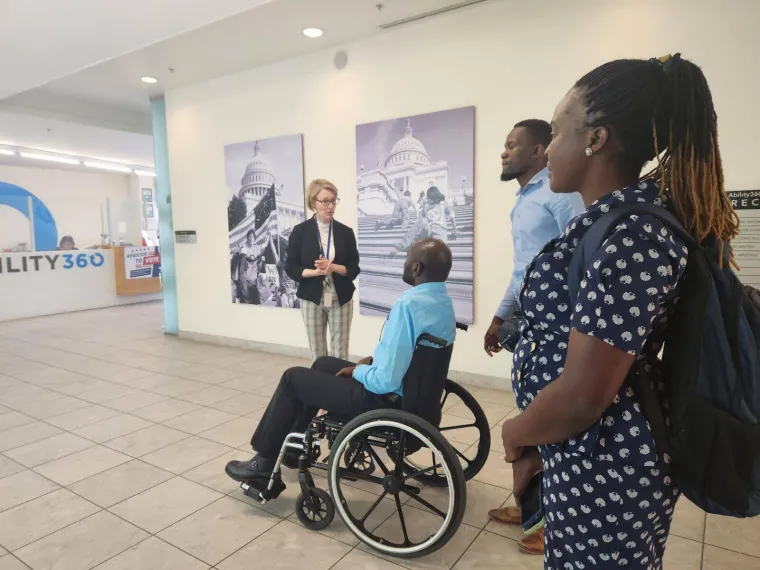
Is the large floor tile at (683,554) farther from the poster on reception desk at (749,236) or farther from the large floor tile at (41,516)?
the large floor tile at (41,516)

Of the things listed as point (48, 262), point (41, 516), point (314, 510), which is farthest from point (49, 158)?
point (314, 510)

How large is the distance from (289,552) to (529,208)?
5.26ft

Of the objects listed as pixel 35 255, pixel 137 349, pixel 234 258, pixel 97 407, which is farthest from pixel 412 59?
pixel 35 255

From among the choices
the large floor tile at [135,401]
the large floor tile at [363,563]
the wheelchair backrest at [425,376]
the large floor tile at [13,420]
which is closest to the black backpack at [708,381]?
the wheelchair backrest at [425,376]

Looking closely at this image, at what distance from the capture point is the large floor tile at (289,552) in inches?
71.8

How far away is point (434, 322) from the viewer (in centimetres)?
183

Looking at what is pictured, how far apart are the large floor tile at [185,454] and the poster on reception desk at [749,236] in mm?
3082

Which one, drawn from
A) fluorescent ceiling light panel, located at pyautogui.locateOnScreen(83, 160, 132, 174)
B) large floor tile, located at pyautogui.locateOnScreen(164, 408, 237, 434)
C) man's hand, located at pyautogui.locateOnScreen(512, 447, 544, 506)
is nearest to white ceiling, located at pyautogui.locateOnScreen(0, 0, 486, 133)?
large floor tile, located at pyautogui.locateOnScreen(164, 408, 237, 434)

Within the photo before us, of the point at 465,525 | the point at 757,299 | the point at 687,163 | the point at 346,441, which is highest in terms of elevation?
the point at 687,163

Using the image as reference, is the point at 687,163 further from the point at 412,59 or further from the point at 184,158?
the point at 184,158

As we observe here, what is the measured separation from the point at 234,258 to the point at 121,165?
8.75m

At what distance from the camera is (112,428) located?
313cm

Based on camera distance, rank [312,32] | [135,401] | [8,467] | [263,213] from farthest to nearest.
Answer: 1. [263,213]
2. [312,32]
3. [135,401]
4. [8,467]

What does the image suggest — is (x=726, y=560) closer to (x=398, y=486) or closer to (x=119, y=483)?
(x=398, y=486)
